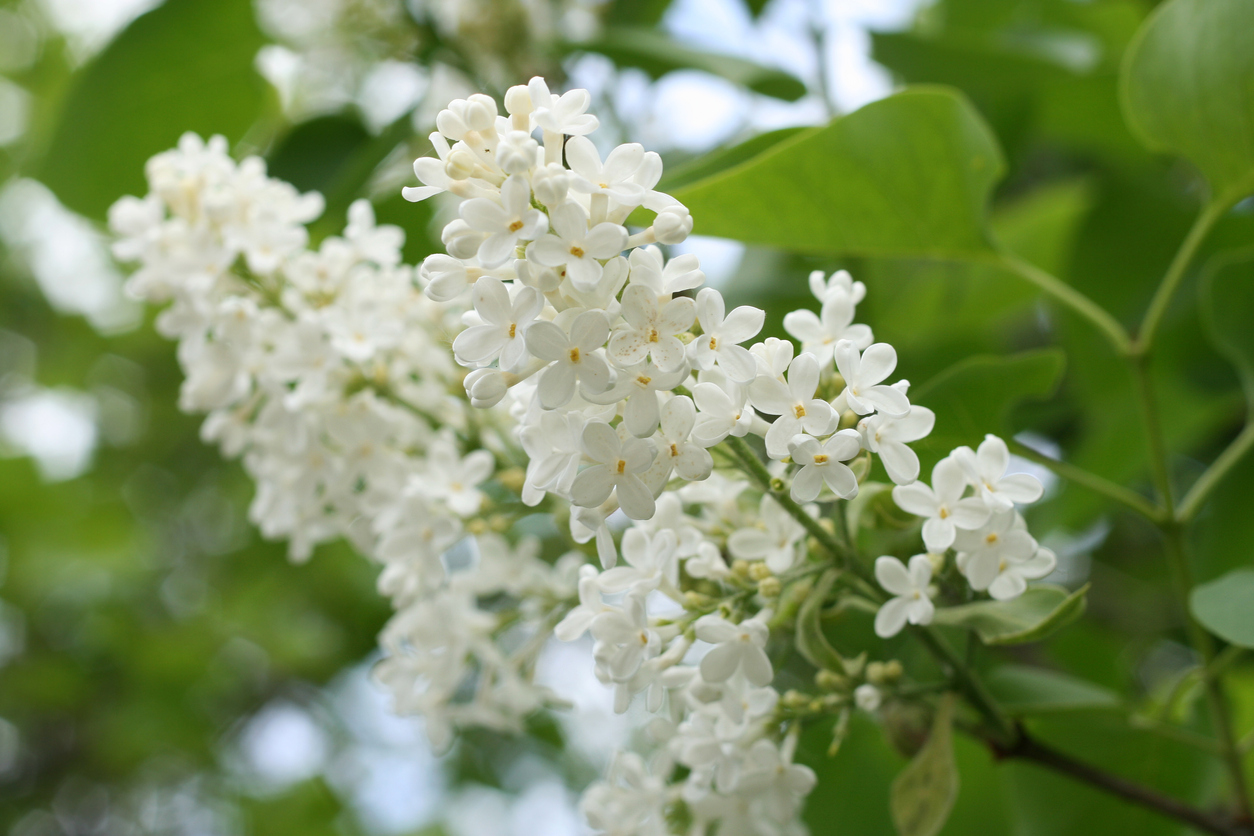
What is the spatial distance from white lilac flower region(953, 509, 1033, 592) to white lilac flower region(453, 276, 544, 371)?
12.8 inches

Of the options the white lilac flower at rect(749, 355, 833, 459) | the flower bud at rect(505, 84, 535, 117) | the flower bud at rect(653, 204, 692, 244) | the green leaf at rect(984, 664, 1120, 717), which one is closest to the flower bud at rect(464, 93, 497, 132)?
the flower bud at rect(505, 84, 535, 117)

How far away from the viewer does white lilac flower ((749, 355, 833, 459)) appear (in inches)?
24.5

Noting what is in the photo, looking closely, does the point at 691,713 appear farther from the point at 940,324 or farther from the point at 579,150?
the point at 940,324

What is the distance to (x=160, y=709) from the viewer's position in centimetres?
279

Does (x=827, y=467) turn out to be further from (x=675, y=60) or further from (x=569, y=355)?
(x=675, y=60)

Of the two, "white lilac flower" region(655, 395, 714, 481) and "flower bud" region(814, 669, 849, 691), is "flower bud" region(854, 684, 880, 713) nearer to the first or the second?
"flower bud" region(814, 669, 849, 691)

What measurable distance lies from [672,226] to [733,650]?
29 centimetres

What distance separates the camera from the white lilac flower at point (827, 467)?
620mm

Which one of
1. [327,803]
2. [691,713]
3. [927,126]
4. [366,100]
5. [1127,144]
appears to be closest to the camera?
[691,713]

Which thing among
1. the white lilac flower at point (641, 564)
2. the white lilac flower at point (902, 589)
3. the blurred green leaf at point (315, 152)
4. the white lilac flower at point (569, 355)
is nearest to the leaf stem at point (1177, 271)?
the white lilac flower at point (902, 589)

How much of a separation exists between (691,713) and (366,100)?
178 cm

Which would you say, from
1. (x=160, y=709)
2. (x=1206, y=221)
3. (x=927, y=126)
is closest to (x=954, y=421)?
(x=927, y=126)

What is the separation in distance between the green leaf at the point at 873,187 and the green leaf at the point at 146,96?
904 mm

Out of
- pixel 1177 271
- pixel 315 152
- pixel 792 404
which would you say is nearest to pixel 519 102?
pixel 792 404
